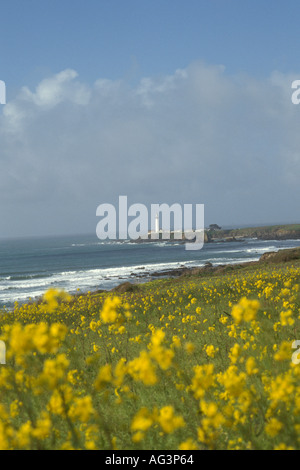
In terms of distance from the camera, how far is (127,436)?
11.6 feet

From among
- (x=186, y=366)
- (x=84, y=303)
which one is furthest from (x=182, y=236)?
(x=186, y=366)

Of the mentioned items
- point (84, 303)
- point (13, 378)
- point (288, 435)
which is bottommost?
point (84, 303)

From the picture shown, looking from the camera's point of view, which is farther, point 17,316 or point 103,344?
point 17,316

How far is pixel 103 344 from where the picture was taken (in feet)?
25.8

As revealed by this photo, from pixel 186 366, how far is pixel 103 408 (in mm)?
1429

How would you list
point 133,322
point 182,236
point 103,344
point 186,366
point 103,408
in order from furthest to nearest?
1. point 182,236
2. point 133,322
3. point 103,344
4. point 186,366
5. point 103,408

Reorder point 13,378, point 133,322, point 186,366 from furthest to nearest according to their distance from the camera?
point 133,322
point 186,366
point 13,378

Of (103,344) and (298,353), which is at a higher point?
(298,353)
